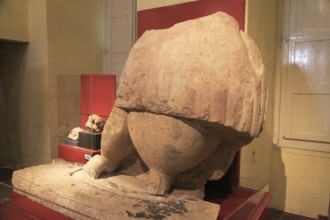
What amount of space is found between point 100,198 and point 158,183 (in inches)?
14.5

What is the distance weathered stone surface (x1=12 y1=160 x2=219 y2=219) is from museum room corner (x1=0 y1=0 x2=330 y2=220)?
1cm

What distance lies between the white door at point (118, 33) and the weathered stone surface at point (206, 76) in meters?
2.54

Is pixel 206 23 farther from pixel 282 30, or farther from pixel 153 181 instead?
pixel 282 30

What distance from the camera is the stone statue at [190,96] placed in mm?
1605

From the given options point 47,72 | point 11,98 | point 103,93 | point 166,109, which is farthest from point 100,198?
point 11,98

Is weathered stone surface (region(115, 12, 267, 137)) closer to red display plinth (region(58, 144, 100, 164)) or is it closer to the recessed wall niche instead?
red display plinth (region(58, 144, 100, 164))

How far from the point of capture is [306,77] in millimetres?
3057

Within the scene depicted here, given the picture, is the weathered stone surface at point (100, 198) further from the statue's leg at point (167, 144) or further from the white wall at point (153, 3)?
the white wall at point (153, 3)

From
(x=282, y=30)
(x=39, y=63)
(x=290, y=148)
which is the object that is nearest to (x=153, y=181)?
(x=290, y=148)

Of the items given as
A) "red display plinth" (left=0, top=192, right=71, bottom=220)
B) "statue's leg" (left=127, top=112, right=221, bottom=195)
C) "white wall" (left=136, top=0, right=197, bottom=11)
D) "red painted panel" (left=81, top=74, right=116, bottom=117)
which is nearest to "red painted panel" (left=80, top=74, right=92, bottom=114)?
"red painted panel" (left=81, top=74, right=116, bottom=117)

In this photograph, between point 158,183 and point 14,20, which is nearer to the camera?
point 158,183

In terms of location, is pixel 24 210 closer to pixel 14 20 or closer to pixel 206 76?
pixel 206 76

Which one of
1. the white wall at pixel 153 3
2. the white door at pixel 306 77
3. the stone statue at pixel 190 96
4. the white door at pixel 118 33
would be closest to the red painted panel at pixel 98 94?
the white wall at pixel 153 3

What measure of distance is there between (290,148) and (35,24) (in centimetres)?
340
